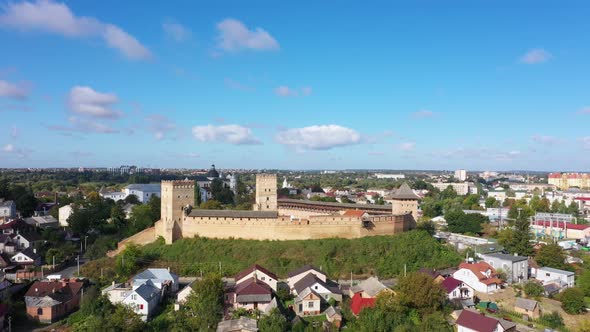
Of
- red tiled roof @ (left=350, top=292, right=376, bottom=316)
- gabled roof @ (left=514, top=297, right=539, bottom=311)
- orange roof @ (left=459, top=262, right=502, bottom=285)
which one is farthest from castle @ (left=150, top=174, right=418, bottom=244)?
gabled roof @ (left=514, top=297, right=539, bottom=311)

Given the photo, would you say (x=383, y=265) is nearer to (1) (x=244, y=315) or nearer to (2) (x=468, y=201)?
(1) (x=244, y=315)

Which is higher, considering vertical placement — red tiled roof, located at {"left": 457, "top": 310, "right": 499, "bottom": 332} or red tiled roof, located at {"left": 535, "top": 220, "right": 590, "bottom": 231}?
red tiled roof, located at {"left": 535, "top": 220, "right": 590, "bottom": 231}

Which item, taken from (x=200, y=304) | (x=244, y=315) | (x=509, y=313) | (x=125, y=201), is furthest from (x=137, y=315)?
(x=125, y=201)

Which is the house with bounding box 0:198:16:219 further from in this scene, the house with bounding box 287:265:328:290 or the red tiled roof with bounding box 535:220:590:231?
the red tiled roof with bounding box 535:220:590:231

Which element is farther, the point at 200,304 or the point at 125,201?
the point at 125,201

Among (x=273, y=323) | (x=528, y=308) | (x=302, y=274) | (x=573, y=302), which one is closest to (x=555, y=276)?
(x=573, y=302)
